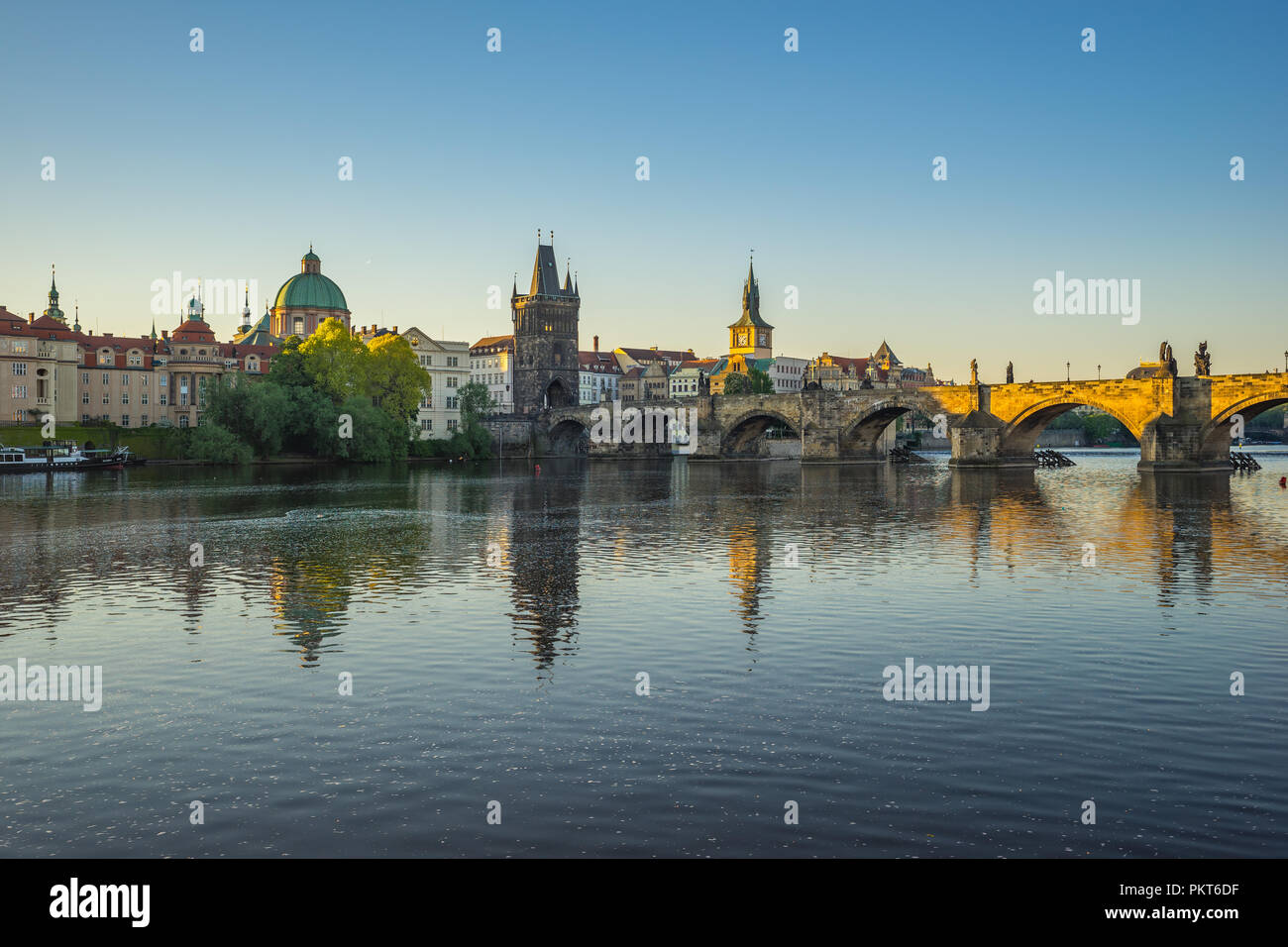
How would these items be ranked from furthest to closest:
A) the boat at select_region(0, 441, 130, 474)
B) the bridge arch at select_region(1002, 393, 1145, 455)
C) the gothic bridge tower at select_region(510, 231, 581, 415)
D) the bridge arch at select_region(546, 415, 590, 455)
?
the gothic bridge tower at select_region(510, 231, 581, 415)
the bridge arch at select_region(546, 415, 590, 455)
the boat at select_region(0, 441, 130, 474)
the bridge arch at select_region(1002, 393, 1145, 455)

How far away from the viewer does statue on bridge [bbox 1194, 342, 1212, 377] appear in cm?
7781

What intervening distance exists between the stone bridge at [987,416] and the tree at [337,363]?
39.3m

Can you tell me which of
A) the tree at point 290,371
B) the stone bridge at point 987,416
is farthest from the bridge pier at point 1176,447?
the tree at point 290,371

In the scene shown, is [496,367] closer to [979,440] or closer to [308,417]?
[308,417]

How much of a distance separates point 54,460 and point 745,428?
7162 cm

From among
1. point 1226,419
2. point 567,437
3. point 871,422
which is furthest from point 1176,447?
point 567,437

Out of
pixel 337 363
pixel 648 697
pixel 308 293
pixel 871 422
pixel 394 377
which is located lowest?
pixel 648 697

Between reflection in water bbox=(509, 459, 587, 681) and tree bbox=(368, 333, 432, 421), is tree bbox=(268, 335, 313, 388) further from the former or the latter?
reflection in water bbox=(509, 459, 587, 681)

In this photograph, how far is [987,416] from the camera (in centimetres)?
9075

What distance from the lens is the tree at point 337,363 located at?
103000mm

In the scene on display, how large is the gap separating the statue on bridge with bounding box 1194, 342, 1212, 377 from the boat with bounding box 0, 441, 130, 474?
85780 millimetres

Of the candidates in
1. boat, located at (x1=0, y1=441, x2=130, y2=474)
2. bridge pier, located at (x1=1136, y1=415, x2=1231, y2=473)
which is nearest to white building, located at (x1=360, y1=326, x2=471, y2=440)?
boat, located at (x1=0, y1=441, x2=130, y2=474)

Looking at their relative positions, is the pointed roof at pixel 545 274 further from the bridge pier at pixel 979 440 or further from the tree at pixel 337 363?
the bridge pier at pixel 979 440
